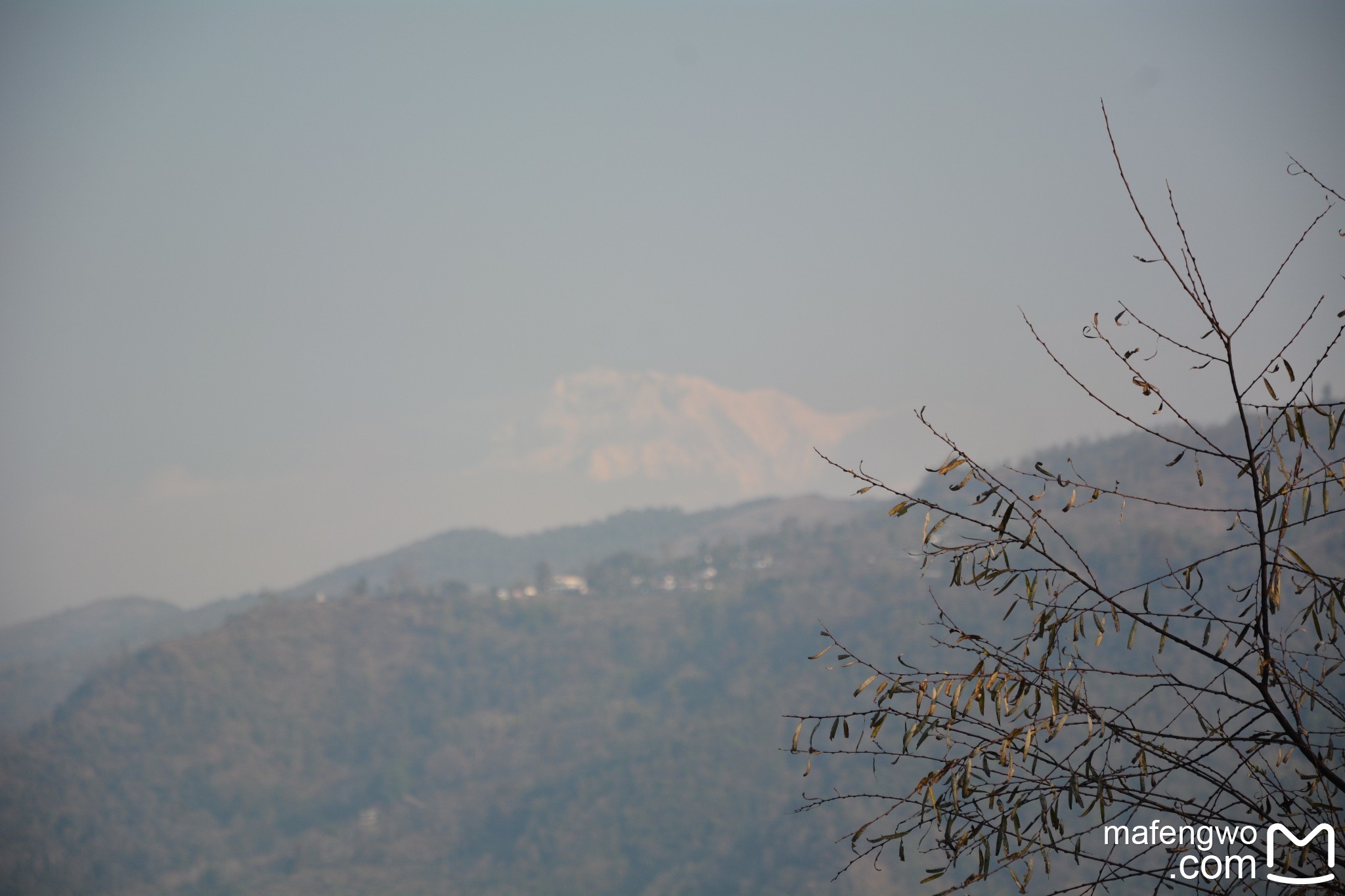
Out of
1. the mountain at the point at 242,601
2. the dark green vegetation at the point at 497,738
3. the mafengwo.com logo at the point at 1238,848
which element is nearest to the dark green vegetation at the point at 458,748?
the dark green vegetation at the point at 497,738

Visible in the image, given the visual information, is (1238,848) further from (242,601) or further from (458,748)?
(242,601)

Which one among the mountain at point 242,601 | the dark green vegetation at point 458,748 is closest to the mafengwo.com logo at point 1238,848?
the dark green vegetation at point 458,748

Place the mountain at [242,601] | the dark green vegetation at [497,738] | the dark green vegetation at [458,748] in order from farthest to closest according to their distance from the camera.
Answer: the mountain at [242,601] → the dark green vegetation at [458,748] → the dark green vegetation at [497,738]

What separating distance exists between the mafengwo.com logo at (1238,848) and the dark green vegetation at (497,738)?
203 feet

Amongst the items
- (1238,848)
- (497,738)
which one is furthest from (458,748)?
(1238,848)

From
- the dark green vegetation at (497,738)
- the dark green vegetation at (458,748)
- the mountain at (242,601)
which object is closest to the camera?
the dark green vegetation at (497,738)

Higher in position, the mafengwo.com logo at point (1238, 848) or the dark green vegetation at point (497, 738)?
the mafengwo.com logo at point (1238, 848)

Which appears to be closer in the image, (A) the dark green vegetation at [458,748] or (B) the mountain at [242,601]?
(A) the dark green vegetation at [458,748]

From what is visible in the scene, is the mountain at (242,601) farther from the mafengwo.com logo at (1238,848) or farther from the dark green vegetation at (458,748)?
the mafengwo.com logo at (1238,848)

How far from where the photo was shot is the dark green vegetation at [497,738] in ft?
259

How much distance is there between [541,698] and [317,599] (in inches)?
1297

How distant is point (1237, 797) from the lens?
126 inches

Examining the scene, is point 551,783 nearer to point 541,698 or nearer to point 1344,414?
point 541,698

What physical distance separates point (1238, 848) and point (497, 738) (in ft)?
338
